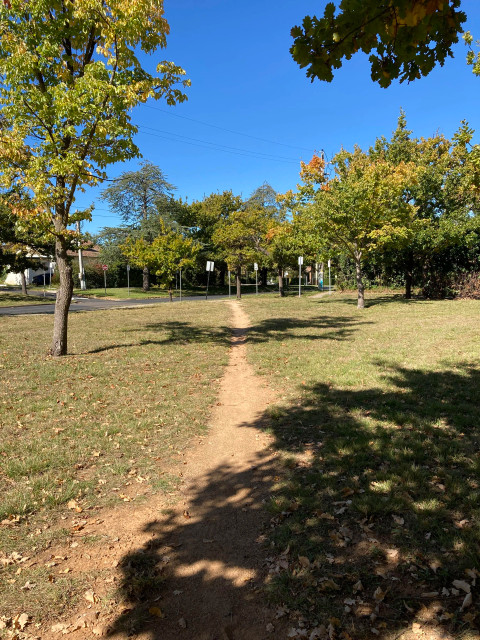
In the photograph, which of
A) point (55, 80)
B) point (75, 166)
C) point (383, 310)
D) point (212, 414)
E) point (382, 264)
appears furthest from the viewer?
point (382, 264)

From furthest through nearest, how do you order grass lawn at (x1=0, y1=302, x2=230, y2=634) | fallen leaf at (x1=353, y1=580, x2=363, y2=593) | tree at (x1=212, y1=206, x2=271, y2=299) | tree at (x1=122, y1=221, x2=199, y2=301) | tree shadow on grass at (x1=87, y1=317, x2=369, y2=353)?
tree at (x1=212, y1=206, x2=271, y2=299) < tree at (x1=122, y1=221, x2=199, y2=301) < tree shadow on grass at (x1=87, y1=317, x2=369, y2=353) < grass lawn at (x1=0, y1=302, x2=230, y2=634) < fallen leaf at (x1=353, y1=580, x2=363, y2=593)

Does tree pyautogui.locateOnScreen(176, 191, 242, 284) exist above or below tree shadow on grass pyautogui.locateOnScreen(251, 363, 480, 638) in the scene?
above

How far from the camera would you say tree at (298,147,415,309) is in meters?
18.1

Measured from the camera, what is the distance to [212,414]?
20.3ft

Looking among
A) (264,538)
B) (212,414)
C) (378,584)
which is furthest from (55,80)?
(378,584)

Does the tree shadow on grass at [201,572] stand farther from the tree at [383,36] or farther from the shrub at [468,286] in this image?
the shrub at [468,286]

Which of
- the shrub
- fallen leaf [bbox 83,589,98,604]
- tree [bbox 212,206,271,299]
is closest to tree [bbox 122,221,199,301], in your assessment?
tree [bbox 212,206,271,299]

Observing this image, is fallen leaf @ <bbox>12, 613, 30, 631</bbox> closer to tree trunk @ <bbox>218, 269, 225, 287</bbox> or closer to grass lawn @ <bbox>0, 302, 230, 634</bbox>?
grass lawn @ <bbox>0, 302, 230, 634</bbox>

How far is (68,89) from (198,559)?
8.77 metres

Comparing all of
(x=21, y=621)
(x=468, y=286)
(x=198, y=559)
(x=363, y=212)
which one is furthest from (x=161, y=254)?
(x=21, y=621)

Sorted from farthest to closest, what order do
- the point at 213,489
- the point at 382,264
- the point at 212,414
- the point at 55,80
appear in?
1. the point at 382,264
2. the point at 55,80
3. the point at 212,414
4. the point at 213,489

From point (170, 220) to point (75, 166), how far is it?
114ft

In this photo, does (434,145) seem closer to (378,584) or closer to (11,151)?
(11,151)

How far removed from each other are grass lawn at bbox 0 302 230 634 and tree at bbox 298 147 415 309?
36.2 feet
